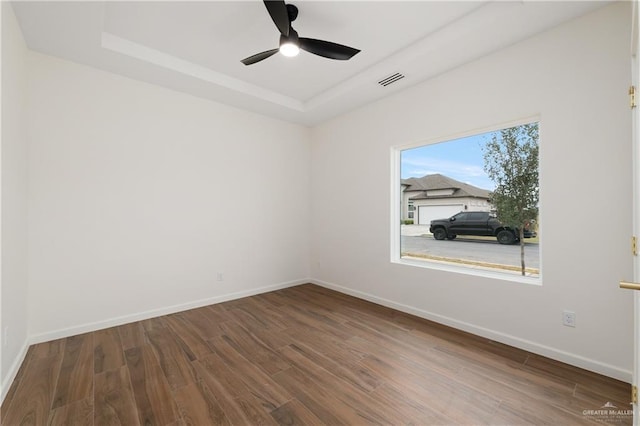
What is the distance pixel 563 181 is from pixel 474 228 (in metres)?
0.99

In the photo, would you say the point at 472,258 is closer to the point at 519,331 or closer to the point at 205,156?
the point at 519,331

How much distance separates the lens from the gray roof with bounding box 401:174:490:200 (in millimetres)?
3100

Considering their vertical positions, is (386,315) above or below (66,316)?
below

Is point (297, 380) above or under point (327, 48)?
under

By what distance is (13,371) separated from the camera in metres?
2.08

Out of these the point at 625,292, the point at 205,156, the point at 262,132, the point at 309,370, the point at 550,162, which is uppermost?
the point at 262,132

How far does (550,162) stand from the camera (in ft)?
7.80

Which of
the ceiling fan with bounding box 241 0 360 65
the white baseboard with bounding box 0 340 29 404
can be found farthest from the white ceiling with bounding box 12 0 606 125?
the white baseboard with bounding box 0 340 29 404

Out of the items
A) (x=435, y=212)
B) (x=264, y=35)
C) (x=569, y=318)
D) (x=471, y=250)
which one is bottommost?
(x=569, y=318)

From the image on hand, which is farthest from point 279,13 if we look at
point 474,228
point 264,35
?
point 474,228

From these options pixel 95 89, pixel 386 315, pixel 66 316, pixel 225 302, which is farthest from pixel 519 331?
pixel 95 89

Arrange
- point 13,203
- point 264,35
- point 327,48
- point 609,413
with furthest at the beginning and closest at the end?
point 264,35 < point 327,48 < point 13,203 < point 609,413

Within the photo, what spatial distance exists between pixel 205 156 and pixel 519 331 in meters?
4.13

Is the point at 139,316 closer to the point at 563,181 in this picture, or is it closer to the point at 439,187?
the point at 439,187
